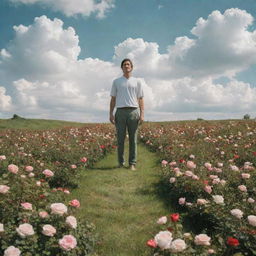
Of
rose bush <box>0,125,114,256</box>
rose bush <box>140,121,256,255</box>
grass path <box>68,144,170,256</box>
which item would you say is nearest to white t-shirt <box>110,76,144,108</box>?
grass path <box>68,144,170,256</box>

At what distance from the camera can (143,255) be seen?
3799 millimetres

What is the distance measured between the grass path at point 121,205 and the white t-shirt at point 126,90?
69.5 inches

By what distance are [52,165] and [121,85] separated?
252cm

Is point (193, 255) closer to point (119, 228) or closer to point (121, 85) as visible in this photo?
point (119, 228)

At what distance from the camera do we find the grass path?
419 cm

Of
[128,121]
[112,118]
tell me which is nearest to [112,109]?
[112,118]

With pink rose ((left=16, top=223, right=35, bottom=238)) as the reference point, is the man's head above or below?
above

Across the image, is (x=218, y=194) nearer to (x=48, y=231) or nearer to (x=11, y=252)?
(x=48, y=231)

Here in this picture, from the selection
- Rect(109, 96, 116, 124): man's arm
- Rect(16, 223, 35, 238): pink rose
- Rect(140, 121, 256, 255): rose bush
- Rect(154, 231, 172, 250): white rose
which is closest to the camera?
Rect(154, 231, 172, 250): white rose

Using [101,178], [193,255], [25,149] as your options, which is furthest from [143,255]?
[25,149]

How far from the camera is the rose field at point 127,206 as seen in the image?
3268mm

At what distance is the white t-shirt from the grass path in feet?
5.79

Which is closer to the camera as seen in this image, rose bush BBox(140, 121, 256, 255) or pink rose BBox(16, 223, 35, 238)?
pink rose BBox(16, 223, 35, 238)

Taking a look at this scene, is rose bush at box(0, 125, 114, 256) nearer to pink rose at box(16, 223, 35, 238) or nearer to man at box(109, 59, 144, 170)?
pink rose at box(16, 223, 35, 238)
